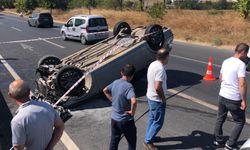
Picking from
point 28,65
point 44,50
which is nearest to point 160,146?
point 28,65

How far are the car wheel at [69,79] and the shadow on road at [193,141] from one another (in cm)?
322

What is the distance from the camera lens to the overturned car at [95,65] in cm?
977

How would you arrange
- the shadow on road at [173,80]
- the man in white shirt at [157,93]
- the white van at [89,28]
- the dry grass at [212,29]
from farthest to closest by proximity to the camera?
the dry grass at [212,29], the white van at [89,28], the shadow on road at [173,80], the man in white shirt at [157,93]

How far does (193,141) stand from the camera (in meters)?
7.34

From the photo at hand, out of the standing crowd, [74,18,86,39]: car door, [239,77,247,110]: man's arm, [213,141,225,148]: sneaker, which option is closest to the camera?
the standing crowd

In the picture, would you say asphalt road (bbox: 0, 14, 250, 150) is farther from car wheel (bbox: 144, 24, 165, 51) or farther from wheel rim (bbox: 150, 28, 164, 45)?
wheel rim (bbox: 150, 28, 164, 45)

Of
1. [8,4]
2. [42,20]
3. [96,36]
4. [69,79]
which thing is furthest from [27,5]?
[69,79]

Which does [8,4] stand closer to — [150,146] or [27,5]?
[27,5]

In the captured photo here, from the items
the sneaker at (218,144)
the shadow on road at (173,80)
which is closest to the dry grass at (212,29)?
the shadow on road at (173,80)

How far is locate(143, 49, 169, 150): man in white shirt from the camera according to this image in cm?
648

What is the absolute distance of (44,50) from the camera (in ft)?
69.2

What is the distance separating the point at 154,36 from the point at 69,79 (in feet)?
10.2

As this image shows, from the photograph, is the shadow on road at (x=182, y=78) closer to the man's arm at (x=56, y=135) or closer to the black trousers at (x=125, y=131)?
the black trousers at (x=125, y=131)

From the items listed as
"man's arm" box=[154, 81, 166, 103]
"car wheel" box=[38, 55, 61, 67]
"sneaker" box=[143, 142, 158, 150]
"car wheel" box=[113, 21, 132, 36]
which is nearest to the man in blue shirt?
"man's arm" box=[154, 81, 166, 103]
